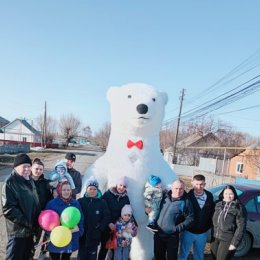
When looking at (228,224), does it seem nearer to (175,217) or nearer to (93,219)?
(175,217)

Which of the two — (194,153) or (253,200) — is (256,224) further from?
(194,153)

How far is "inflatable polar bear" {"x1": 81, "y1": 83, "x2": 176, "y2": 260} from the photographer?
4676 mm

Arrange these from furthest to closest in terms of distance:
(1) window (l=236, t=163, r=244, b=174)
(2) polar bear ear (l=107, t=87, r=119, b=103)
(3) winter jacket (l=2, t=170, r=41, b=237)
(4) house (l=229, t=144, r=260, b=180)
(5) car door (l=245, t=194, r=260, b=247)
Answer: (1) window (l=236, t=163, r=244, b=174), (4) house (l=229, t=144, r=260, b=180), (5) car door (l=245, t=194, r=260, b=247), (2) polar bear ear (l=107, t=87, r=119, b=103), (3) winter jacket (l=2, t=170, r=41, b=237)

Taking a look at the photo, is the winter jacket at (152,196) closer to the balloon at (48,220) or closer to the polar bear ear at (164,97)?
the balloon at (48,220)

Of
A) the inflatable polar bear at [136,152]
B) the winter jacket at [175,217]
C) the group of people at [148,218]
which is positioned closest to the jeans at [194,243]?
the group of people at [148,218]

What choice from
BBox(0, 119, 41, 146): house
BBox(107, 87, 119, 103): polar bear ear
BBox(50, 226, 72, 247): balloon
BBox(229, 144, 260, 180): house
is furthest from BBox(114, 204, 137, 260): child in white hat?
BBox(0, 119, 41, 146): house

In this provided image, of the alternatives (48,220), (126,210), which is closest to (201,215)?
(126,210)

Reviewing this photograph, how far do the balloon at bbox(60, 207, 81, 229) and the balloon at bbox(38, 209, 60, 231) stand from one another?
8 cm

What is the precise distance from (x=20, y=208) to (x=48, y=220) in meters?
0.36

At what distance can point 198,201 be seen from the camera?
4375mm

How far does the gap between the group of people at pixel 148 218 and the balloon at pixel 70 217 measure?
14 centimetres

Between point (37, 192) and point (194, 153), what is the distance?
3396 cm

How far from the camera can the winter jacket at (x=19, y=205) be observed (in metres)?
3.43

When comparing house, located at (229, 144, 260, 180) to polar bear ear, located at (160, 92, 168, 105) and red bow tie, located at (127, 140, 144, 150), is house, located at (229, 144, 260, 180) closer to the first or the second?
polar bear ear, located at (160, 92, 168, 105)
